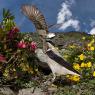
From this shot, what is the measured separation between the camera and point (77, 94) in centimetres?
906

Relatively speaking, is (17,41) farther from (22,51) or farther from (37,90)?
(37,90)

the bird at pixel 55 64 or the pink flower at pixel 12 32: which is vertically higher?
the pink flower at pixel 12 32

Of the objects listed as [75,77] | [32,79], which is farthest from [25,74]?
[75,77]

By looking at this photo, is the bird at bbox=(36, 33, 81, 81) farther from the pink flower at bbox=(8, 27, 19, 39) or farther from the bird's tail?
the pink flower at bbox=(8, 27, 19, 39)

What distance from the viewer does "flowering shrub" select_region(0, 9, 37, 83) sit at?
9.33m

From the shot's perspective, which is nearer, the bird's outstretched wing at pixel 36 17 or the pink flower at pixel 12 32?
the bird's outstretched wing at pixel 36 17

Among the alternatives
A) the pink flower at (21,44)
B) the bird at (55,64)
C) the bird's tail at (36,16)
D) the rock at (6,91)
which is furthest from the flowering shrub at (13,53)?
the bird's tail at (36,16)

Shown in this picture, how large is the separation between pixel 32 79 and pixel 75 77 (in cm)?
86

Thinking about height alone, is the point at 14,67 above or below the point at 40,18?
below

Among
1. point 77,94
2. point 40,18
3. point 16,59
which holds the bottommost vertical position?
point 77,94

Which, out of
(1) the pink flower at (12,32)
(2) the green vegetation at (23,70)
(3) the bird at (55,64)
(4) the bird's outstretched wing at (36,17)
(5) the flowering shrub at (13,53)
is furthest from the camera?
(1) the pink flower at (12,32)

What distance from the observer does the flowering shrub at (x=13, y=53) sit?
9333mm

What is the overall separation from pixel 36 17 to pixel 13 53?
1150mm

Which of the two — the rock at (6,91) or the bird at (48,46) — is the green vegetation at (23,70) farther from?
the bird at (48,46)
